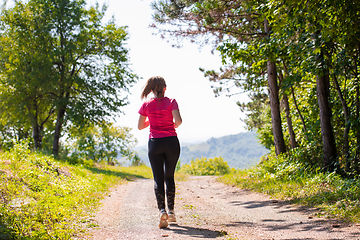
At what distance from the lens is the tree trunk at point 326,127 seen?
25.8 feet

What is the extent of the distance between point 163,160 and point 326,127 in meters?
5.75

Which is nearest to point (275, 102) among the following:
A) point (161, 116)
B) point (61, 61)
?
point (161, 116)

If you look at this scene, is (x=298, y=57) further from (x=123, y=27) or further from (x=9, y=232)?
(x=123, y=27)

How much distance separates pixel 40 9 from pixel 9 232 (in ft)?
58.4

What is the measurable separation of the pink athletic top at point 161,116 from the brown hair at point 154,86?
5.8 inches

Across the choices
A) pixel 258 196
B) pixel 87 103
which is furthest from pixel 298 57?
pixel 87 103

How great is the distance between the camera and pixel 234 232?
3.86 metres

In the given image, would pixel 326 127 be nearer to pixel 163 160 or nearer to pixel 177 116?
pixel 177 116

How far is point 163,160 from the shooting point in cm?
433

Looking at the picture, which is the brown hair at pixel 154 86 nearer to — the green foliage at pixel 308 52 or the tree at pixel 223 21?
the green foliage at pixel 308 52

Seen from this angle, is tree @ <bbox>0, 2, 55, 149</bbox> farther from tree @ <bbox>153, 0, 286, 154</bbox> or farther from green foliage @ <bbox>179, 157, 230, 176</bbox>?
green foliage @ <bbox>179, 157, 230, 176</bbox>

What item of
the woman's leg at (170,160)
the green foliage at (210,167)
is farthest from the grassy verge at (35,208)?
the green foliage at (210,167)

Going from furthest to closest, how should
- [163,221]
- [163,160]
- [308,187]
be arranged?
[308,187]
[163,160]
[163,221]

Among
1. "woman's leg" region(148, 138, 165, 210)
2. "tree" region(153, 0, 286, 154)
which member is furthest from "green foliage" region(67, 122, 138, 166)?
"woman's leg" region(148, 138, 165, 210)
